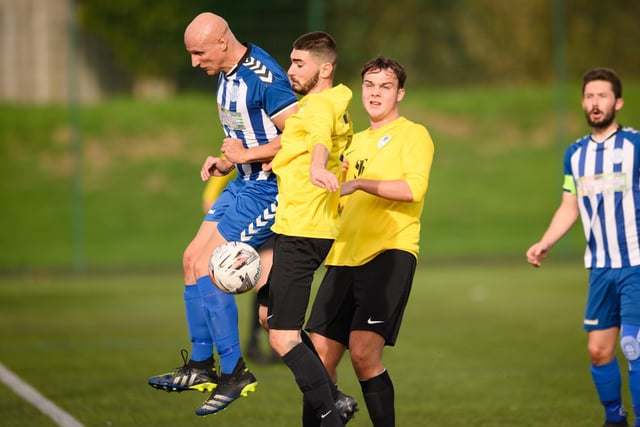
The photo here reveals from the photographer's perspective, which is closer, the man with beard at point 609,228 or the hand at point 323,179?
the hand at point 323,179

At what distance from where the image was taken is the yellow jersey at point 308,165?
5.86 metres

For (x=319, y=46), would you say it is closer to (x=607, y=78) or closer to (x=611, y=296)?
(x=607, y=78)

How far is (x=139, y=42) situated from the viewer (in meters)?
20.7

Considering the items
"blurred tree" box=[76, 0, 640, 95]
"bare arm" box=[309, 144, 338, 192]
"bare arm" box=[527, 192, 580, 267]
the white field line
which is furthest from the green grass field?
"bare arm" box=[309, 144, 338, 192]

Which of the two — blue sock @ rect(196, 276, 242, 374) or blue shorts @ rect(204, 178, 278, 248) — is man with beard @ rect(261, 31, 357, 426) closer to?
blue shorts @ rect(204, 178, 278, 248)

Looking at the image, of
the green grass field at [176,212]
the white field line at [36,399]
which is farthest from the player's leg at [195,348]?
the green grass field at [176,212]

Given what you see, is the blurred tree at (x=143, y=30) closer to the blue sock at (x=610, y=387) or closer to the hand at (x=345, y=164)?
the hand at (x=345, y=164)

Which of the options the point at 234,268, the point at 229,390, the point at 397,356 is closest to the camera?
the point at 234,268

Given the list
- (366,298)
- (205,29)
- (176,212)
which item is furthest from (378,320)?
(176,212)

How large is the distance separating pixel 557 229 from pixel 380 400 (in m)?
1.81

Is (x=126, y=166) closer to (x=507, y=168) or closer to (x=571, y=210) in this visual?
(x=507, y=168)

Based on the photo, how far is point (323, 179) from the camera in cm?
548

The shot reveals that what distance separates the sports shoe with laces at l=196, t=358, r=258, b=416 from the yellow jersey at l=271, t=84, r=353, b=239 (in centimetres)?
95

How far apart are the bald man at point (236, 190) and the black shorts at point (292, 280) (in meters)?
0.51
